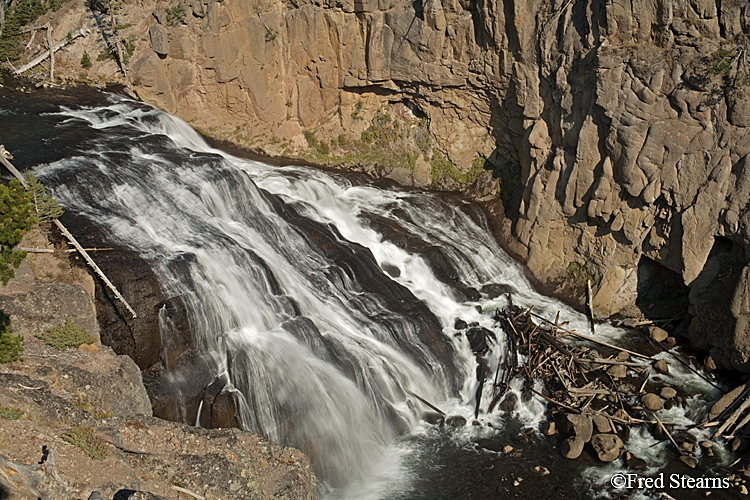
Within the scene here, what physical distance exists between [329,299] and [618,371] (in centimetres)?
872

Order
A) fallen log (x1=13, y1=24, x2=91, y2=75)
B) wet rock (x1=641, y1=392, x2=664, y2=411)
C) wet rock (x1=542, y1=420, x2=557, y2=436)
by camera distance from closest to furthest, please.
Result: wet rock (x1=542, y1=420, x2=557, y2=436), wet rock (x1=641, y1=392, x2=664, y2=411), fallen log (x1=13, y1=24, x2=91, y2=75)

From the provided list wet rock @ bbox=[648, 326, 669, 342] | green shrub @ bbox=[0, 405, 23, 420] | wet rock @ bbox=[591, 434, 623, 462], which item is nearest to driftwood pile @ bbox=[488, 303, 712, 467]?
wet rock @ bbox=[591, 434, 623, 462]

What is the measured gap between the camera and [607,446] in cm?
1435

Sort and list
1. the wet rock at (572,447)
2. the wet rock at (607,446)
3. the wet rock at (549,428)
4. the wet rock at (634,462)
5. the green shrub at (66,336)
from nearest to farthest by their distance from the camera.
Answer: the green shrub at (66,336) → the wet rock at (634,462) → the wet rock at (607,446) → the wet rock at (572,447) → the wet rock at (549,428)

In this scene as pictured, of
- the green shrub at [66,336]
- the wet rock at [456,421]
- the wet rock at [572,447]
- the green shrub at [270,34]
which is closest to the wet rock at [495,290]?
the wet rock at [456,421]

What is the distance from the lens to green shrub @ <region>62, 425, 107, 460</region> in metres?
9.58

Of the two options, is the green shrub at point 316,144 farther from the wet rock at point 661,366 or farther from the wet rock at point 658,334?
the wet rock at point 661,366

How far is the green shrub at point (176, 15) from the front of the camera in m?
24.9

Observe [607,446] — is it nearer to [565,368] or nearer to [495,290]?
[565,368]

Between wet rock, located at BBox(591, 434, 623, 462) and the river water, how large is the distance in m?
0.27

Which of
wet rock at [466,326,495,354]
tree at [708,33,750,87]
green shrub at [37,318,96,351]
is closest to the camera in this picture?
green shrub at [37,318,96,351]

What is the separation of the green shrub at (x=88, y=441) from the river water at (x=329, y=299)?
435cm

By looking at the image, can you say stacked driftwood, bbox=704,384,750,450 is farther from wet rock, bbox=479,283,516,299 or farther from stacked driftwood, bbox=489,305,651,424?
wet rock, bbox=479,283,516,299

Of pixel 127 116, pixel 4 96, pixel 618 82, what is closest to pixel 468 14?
pixel 618 82
